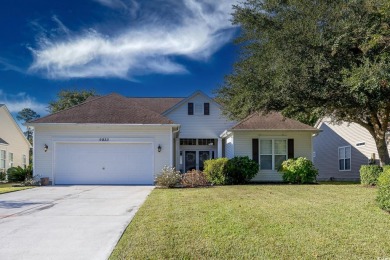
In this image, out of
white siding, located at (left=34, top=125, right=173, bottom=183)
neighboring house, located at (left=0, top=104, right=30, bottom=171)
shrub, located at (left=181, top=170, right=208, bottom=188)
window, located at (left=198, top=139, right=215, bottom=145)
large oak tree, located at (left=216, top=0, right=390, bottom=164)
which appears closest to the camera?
large oak tree, located at (left=216, top=0, right=390, bottom=164)

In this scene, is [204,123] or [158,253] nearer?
[158,253]

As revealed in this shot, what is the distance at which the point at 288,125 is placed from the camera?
20.2 m

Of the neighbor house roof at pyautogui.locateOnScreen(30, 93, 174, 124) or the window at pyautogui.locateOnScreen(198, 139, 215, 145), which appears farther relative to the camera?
the window at pyautogui.locateOnScreen(198, 139, 215, 145)

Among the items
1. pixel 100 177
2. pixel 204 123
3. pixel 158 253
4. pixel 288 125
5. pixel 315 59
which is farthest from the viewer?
pixel 204 123

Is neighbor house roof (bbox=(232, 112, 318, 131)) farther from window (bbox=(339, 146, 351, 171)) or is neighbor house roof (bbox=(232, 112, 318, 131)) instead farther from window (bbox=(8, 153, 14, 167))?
window (bbox=(8, 153, 14, 167))

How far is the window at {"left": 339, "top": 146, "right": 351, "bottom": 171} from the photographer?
23500 mm

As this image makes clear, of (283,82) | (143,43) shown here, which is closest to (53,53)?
(143,43)

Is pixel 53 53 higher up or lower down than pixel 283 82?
higher up

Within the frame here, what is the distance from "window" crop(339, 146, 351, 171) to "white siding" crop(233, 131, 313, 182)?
5064 mm

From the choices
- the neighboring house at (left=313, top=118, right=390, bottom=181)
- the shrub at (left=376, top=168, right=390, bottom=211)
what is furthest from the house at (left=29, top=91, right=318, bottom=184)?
the shrub at (left=376, top=168, right=390, bottom=211)

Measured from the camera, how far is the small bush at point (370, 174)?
15.3 metres

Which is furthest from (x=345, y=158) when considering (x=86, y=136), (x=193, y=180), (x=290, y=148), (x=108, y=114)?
A: (x=86, y=136)

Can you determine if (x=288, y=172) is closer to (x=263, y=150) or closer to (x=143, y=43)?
(x=263, y=150)

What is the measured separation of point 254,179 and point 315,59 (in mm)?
9592
